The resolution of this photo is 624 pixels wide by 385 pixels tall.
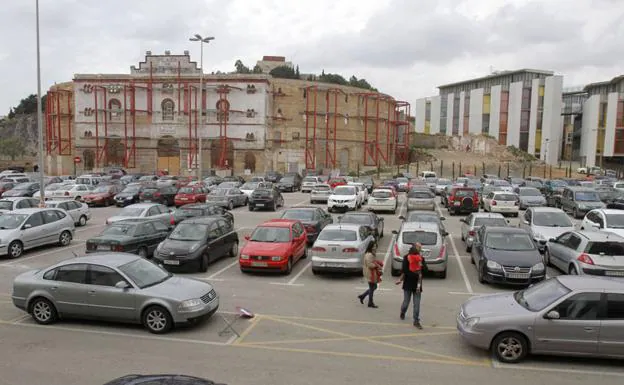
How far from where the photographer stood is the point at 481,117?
318ft

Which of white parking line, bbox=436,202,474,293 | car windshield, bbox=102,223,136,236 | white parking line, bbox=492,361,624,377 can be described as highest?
car windshield, bbox=102,223,136,236

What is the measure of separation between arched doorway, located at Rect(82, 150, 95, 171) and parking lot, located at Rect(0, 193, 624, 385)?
56.5 m

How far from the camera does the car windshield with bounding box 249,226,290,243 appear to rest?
52.5 feet

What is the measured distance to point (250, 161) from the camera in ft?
214

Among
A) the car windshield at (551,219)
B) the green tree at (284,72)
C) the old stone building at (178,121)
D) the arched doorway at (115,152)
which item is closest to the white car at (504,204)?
the car windshield at (551,219)

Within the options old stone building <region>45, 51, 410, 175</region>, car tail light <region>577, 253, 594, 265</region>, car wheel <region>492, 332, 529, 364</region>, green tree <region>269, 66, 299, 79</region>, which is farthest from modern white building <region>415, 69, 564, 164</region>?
car wheel <region>492, 332, 529, 364</region>

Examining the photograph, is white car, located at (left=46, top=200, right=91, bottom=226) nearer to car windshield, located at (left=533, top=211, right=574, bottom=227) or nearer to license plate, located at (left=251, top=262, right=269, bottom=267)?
license plate, located at (left=251, top=262, right=269, bottom=267)

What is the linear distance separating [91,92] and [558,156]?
76.5 m

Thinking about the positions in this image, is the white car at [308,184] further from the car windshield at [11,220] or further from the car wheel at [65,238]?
the car windshield at [11,220]

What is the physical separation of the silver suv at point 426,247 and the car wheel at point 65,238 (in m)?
12.6

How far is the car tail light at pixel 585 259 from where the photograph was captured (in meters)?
13.6

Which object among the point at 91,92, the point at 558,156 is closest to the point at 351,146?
the point at 91,92

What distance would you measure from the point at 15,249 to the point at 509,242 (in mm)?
15611

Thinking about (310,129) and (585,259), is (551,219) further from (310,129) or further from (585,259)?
(310,129)
